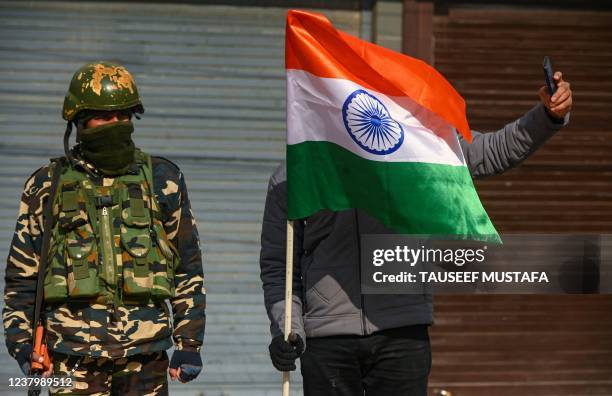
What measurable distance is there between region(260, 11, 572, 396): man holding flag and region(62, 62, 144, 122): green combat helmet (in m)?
0.69

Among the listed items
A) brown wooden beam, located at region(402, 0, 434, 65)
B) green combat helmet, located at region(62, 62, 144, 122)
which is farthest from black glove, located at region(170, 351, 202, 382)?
brown wooden beam, located at region(402, 0, 434, 65)

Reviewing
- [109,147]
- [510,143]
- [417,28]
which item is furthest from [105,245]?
[417,28]

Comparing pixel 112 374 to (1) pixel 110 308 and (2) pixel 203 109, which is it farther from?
(2) pixel 203 109

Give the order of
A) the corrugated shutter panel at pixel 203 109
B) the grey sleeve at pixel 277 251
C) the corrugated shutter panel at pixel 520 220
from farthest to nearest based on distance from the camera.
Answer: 1. the corrugated shutter panel at pixel 520 220
2. the corrugated shutter panel at pixel 203 109
3. the grey sleeve at pixel 277 251

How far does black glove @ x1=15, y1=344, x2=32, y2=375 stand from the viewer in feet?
15.6

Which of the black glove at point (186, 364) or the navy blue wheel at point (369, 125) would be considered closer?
the black glove at point (186, 364)

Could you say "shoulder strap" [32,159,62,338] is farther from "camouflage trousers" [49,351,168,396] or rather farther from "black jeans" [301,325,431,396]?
"black jeans" [301,325,431,396]

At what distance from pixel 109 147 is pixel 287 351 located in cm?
109

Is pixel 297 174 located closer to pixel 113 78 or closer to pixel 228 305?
pixel 113 78

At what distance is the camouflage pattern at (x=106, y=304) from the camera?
15.5ft

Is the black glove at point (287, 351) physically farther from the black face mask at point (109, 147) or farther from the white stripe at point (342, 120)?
the black face mask at point (109, 147)

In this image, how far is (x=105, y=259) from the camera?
4.75 meters

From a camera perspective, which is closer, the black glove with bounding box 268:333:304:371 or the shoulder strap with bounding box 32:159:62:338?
the shoulder strap with bounding box 32:159:62:338

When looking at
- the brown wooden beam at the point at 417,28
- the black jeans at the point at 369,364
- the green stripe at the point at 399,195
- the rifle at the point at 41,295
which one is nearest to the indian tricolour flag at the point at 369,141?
the green stripe at the point at 399,195
